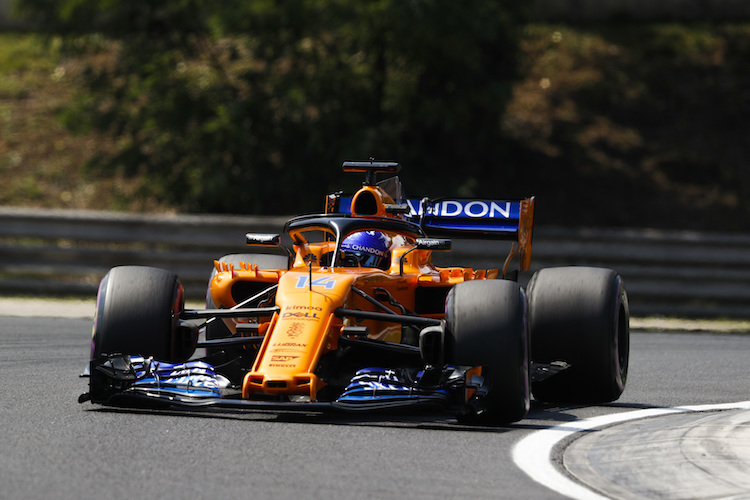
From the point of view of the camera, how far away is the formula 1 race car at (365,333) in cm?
663

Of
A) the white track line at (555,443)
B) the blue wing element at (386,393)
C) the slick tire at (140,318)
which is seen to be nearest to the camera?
the white track line at (555,443)

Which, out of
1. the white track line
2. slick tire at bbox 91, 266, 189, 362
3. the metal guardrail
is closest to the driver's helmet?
slick tire at bbox 91, 266, 189, 362

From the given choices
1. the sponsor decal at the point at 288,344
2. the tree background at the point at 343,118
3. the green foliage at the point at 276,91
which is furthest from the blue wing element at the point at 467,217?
the green foliage at the point at 276,91

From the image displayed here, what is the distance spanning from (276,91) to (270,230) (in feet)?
9.42

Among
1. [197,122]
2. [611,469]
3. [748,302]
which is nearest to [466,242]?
[748,302]

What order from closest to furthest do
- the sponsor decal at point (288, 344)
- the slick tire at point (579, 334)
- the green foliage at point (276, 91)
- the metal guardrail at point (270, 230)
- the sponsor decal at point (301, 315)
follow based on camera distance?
the sponsor decal at point (288, 344)
the sponsor decal at point (301, 315)
the slick tire at point (579, 334)
the metal guardrail at point (270, 230)
the green foliage at point (276, 91)

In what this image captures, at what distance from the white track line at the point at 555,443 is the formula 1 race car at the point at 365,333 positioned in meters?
0.32

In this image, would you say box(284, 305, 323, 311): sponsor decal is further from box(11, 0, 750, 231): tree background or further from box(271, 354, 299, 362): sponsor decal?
box(11, 0, 750, 231): tree background

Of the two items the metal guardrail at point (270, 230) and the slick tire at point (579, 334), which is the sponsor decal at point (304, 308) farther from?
the metal guardrail at point (270, 230)

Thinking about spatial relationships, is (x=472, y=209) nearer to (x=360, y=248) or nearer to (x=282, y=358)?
(x=360, y=248)

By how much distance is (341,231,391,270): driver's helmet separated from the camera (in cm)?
820

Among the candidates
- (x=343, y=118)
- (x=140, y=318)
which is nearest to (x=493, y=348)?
(x=140, y=318)

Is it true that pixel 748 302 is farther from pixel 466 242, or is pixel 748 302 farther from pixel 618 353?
pixel 618 353

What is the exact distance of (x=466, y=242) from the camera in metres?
13.6
